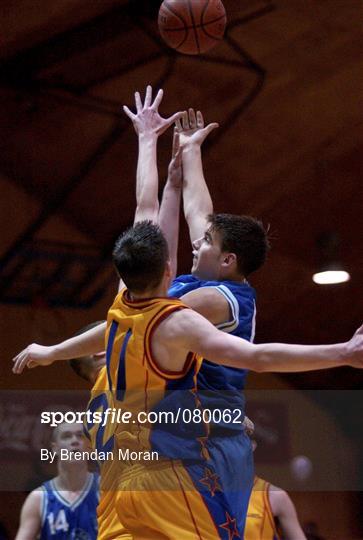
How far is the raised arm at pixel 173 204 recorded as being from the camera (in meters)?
4.37

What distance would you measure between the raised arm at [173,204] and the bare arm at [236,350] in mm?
1076

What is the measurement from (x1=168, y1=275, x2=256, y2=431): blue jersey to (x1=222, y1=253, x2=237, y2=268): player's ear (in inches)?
3.5

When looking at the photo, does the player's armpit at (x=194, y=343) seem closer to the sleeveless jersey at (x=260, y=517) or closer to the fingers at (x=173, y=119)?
the fingers at (x=173, y=119)

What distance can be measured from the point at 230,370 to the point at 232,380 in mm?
42

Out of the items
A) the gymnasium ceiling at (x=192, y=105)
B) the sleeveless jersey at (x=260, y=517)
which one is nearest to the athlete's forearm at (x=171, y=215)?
the sleeveless jersey at (x=260, y=517)

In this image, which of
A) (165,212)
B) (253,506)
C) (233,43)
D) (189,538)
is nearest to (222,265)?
(165,212)

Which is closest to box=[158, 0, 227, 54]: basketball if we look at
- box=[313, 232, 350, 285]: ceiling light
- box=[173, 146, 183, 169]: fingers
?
box=[173, 146, 183, 169]: fingers

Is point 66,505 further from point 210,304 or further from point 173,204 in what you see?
point 210,304

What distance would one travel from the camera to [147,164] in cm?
418

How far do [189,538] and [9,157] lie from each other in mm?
7368

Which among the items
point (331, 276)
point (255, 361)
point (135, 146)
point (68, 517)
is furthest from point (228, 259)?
point (331, 276)

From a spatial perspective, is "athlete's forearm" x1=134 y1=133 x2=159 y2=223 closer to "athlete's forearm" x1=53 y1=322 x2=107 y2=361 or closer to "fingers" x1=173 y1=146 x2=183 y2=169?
"fingers" x1=173 y1=146 x2=183 y2=169

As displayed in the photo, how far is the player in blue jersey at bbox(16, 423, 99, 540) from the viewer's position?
5.56 metres

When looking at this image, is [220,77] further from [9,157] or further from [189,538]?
[189,538]
